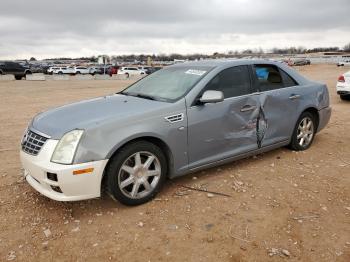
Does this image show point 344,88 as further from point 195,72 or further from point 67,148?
point 67,148

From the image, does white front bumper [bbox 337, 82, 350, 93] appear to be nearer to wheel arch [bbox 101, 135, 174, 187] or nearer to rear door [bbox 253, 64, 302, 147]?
rear door [bbox 253, 64, 302, 147]

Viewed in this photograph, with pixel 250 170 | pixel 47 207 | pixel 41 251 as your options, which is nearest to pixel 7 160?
pixel 47 207

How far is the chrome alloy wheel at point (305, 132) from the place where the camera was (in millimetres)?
5603

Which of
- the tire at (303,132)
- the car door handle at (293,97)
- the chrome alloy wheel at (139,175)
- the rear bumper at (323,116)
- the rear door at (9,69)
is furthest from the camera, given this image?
the rear door at (9,69)

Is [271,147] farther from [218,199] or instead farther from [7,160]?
[7,160]

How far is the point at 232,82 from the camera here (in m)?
4.61

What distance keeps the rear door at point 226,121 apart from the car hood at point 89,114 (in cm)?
51

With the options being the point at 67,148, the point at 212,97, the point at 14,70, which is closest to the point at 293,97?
the point at 212,97

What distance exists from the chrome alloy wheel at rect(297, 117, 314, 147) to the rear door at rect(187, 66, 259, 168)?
4.00 feet

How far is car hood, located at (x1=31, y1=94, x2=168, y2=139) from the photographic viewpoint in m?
3.54

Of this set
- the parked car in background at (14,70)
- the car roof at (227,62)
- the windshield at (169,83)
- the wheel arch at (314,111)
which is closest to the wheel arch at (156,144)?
the windshield at (169,83)

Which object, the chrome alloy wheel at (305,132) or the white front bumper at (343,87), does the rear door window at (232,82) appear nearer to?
the chrome alloy wheel at (305,132)

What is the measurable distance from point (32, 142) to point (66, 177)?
0.66 meters

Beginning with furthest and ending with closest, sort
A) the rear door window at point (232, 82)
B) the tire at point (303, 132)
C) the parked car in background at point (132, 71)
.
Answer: the parked car in background at point (132, 71) < the tire at point (303, 132) < the rear door window at point (232, 82)
